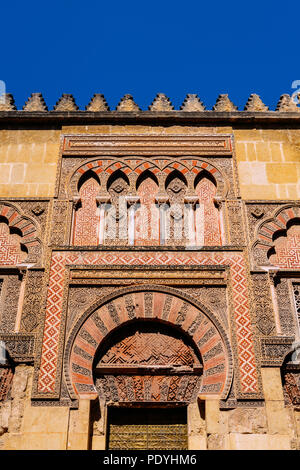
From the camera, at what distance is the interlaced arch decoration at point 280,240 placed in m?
5.98

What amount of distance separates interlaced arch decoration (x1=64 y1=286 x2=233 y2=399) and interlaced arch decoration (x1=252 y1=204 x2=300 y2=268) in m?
1.01

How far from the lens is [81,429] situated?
4914 millimetres

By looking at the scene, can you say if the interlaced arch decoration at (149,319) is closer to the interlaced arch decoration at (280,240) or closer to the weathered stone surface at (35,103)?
the interlaced arch decoration at (280,240)

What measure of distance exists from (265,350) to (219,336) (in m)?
0.49

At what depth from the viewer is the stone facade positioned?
5090 mm

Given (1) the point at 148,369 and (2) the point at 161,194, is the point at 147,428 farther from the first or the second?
(2) the point at 161,194

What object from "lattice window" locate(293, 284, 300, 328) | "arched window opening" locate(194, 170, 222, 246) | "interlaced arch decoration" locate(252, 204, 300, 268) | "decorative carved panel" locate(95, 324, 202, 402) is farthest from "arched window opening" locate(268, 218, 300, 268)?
"decorative carved panel" locate(95, 324, 202, 402)

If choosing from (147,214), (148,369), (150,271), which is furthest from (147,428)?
(147,214)

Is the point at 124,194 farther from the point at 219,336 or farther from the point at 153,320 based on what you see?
the point at 219,336

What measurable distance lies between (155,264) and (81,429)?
1.89m

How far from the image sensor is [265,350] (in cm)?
536

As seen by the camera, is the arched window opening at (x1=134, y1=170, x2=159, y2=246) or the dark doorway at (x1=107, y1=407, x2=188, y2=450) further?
the arched window opening at (x1=134, y1=170, x2=159, y2=246)

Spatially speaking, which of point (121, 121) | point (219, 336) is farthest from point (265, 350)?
point (121, 121)

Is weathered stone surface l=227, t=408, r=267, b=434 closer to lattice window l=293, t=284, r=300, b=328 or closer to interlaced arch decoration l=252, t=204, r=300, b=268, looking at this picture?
lattice window l=293, t=284, r=300, b=328
